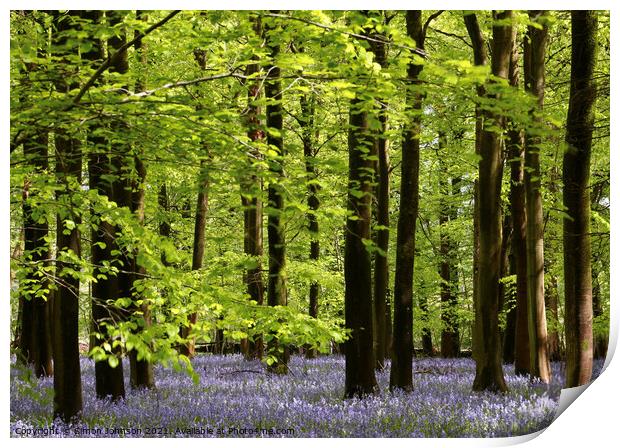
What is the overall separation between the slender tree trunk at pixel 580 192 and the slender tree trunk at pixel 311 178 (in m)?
3.32

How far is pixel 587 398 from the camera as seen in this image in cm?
797

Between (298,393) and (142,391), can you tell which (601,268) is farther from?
(142,391)

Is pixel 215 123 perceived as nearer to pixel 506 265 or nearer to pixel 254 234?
pixel 254 234

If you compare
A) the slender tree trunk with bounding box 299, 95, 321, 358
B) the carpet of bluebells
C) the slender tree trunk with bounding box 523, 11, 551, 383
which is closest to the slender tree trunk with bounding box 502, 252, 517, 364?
the slender tree trunk with bounding box 523, 11, 551, 383

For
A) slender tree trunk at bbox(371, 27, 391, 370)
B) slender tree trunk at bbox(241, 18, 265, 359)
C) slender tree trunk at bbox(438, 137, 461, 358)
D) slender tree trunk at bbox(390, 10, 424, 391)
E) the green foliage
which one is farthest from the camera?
slender tree trunk at bbox(438, 137, 461, 358)

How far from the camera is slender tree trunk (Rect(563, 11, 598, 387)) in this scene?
314 inches

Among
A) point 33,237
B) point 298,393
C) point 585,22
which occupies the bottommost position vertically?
point 298,393

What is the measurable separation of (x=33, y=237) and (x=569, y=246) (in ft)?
23.9

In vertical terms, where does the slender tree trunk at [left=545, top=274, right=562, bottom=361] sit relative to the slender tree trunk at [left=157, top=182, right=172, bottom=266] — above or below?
below

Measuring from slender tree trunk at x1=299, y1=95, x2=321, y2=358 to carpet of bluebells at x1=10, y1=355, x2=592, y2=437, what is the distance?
1.06 metres

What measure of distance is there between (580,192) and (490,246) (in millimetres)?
1633

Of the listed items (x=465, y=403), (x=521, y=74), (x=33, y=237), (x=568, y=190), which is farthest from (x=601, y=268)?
(x=33, y=237)

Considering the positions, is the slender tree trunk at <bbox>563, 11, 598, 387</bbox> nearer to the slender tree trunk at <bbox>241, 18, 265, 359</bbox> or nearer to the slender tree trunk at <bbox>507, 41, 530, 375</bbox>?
the slender tree trunk at <bbox>507, 41, 530, 375</bbox>

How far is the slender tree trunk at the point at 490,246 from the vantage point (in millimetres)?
8898
